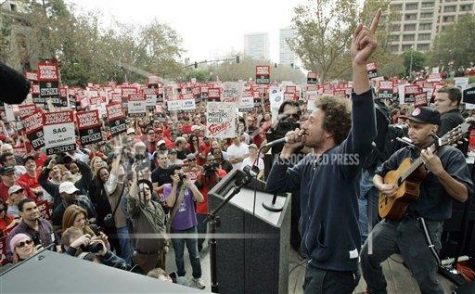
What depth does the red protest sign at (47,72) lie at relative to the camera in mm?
9773

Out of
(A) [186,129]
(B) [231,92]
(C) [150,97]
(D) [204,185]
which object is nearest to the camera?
(D) [204,185]

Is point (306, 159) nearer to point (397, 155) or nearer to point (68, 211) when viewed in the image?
point (397, 155)

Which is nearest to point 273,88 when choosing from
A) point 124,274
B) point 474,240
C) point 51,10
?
point 474,240

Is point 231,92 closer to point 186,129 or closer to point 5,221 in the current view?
point 186,129

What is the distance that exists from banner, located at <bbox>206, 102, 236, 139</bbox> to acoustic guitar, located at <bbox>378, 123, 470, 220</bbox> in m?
5.58

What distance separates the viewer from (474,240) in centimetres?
445

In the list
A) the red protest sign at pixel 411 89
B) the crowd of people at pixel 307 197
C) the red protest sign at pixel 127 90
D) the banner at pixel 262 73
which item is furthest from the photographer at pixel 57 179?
the red protest sign at pixel 411 89

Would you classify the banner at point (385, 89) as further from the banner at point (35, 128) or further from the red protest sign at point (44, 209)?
the red protest sign at point (44, 209)

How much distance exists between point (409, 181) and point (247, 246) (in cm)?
162

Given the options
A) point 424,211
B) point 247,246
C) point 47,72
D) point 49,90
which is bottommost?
point 247,246

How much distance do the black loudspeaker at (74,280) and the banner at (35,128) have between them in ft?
24.5

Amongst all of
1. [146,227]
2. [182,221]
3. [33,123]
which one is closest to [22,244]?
[146,227]

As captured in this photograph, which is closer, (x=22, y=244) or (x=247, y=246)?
(x=247, y=246)

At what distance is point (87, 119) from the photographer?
25.0 ft
